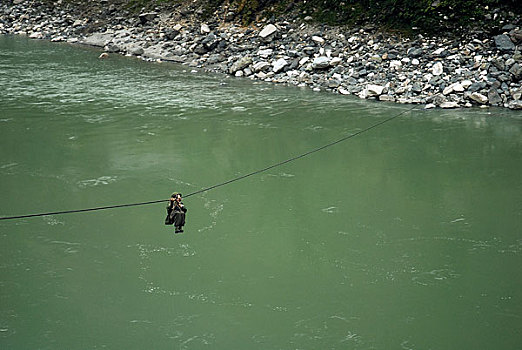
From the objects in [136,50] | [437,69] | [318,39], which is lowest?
[437,69]

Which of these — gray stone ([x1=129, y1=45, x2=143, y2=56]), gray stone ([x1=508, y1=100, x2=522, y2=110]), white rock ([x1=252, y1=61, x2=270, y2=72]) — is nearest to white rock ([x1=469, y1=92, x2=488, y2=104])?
gray stone ([x1=508, y1=100, x2=522, y2=110])

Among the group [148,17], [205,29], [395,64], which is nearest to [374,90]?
[395,64]

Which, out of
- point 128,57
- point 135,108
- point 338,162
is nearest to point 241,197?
point 338,162

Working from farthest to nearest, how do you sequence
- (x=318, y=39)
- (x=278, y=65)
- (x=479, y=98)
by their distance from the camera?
(x=318, y=39) → (x=278, y=65) → (x=479, y=98)

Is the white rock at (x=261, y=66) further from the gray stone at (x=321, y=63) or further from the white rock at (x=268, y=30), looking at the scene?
the white rock at (x=268, y=30)

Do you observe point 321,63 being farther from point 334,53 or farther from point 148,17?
point 148,17

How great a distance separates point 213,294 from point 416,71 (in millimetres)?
10408

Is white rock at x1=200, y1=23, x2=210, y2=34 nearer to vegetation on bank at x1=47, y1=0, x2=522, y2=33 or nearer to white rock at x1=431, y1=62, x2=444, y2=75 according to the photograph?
vegetation on bank at x1=47, y1=0, x2=522, y2=33

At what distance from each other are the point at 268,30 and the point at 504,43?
7.18m

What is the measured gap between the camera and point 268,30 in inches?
722

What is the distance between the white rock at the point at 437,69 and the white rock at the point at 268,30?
5803 mm

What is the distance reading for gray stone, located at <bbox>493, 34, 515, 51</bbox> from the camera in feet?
47.2

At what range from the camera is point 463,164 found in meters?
10.1

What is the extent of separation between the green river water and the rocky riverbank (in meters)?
0.92
